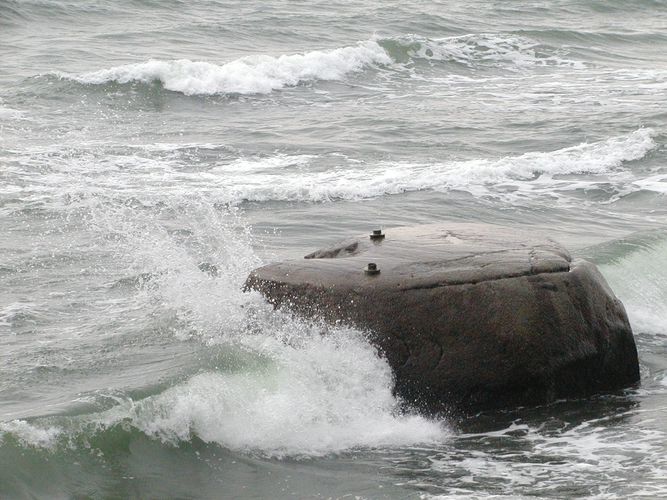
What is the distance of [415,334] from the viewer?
21.8ft

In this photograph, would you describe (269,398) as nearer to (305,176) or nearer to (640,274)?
(640,274)

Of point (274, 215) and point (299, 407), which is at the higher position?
point (274, 215)

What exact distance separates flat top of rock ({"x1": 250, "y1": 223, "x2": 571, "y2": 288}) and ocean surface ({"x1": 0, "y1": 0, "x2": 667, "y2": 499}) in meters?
0.31

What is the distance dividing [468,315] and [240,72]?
13.7 m

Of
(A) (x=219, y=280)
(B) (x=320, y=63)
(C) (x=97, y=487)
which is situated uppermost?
(B) (x=320, y=63)

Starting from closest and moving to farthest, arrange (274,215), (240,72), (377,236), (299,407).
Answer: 1. (299,407)
2. (377,236)
3. (274,215)
4. (240,72)

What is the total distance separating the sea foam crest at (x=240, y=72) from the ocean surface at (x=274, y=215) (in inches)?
2.4

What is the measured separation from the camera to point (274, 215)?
11.5m

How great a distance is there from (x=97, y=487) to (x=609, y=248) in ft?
18.4

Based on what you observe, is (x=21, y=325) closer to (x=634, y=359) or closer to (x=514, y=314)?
(x=514, y=314)

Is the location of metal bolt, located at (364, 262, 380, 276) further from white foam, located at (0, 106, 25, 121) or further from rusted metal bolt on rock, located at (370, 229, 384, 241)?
white foam, located at (0, 106, 25, 121)

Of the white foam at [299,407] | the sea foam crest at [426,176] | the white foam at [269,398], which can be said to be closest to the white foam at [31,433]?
the white foam at [269,398]

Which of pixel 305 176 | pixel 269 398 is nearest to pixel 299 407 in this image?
pixel 269 398

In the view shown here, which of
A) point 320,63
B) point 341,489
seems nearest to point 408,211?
point 341,489
